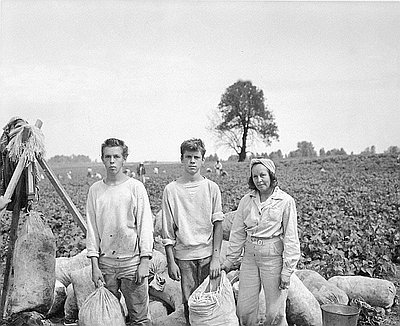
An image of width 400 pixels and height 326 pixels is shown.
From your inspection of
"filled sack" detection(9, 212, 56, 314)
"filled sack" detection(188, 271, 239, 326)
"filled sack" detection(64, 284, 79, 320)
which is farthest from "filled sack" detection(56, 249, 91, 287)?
"filled sack" detection(188, 271, 239, 326)

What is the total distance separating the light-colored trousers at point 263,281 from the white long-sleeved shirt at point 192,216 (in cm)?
36

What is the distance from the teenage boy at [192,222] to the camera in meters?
3.57

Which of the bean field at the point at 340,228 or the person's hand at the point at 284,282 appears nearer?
the person's hand at the point at 284,282

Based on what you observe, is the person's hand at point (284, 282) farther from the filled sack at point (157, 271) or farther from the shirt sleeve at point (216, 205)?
the filled sack at point (157, 271)

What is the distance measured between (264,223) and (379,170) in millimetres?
18060

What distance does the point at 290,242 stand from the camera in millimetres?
3523

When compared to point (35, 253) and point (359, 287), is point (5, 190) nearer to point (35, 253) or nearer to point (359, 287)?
point (35, 253)

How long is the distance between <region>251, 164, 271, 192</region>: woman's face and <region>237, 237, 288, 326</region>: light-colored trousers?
411 mm

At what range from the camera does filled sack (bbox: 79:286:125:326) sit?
3439 mm

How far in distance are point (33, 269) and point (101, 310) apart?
0.71m

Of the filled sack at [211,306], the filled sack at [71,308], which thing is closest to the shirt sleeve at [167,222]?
the filled sack at [211,306]

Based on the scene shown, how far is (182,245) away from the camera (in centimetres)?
360

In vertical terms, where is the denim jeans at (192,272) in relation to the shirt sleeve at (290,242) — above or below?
below

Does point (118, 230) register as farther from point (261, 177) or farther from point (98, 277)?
point (261, 177)
